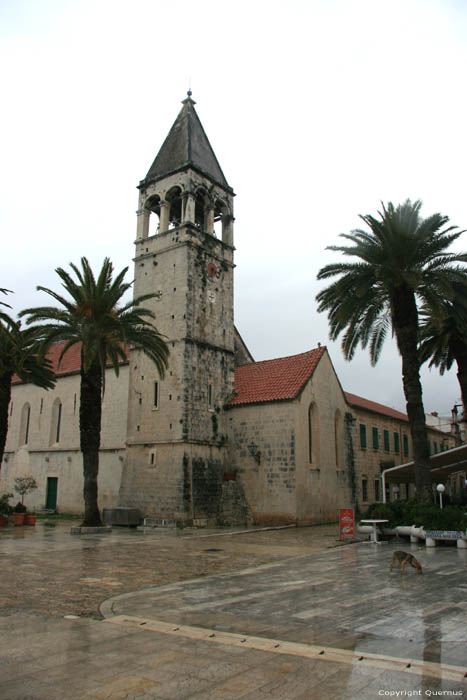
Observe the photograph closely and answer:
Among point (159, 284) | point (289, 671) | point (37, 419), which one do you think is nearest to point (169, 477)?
point (159, 284)

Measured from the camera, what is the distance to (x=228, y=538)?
2108cm

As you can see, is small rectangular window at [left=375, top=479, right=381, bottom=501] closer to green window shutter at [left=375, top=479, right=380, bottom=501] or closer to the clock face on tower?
green window shutter at [left=375, top=479, right=380, bottom=501]

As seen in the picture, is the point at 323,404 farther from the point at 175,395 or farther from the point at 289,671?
the point at 289,671

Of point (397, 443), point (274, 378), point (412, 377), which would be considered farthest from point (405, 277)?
point (397, 443)

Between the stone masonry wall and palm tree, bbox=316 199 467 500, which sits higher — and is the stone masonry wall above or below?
below

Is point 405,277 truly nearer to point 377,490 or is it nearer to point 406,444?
point 377,490

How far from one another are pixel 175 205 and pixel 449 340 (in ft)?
55.6

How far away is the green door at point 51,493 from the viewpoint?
33000mm

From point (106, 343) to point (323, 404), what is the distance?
12.4 meters

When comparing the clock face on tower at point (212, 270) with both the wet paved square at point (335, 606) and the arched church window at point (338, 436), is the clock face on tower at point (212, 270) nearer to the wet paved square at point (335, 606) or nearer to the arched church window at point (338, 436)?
the arched church window at point (338, 436)

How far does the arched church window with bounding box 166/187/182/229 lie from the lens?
30.7 meters

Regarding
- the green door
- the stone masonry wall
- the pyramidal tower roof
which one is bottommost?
the green door

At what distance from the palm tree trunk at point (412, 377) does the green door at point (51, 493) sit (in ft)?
71.8

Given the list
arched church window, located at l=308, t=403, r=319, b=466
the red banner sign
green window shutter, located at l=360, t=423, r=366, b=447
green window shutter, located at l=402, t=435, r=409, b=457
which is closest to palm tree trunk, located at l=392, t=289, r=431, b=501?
the red banner sign
